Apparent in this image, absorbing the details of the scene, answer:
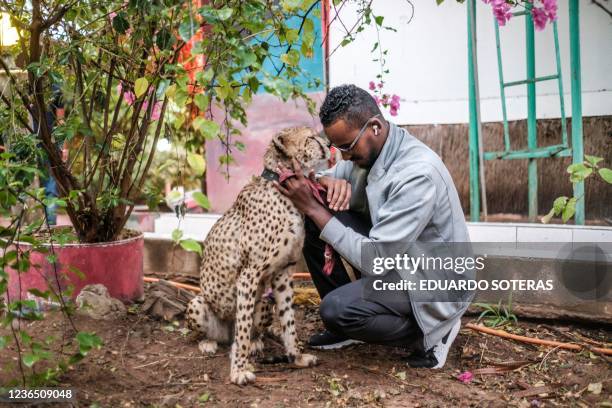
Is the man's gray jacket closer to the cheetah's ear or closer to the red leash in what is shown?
the red leash

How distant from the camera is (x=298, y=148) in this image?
3.18 m

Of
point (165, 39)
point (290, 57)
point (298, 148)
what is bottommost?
point (298, 148)

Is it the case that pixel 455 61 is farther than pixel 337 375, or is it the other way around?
pixel 455 61

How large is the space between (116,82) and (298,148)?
1.38 metres

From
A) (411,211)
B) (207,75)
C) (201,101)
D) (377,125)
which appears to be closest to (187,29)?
(207,75)

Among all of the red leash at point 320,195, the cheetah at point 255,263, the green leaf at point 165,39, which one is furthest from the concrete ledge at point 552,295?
the green leaf at point 165,39

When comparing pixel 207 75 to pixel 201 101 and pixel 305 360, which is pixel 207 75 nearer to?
pixel 201 101

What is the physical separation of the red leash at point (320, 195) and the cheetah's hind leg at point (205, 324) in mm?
709

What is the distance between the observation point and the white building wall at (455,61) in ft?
15.7

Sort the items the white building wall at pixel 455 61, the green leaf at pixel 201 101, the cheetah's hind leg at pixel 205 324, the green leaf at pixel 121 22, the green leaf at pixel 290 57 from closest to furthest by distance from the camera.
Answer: the green leaf at pixel 201 101 < the green leaf at pixel 290 57 < the green leaf at pixel 121 22 < the cheetah's hind leg at pixel 205 324 < the white building wall at pixel 455 61

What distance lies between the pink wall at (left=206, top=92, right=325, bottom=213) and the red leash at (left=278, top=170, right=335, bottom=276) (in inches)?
97.3

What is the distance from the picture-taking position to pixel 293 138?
3186mm

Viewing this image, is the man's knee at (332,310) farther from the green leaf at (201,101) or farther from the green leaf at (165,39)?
the green leaf at (165,39)

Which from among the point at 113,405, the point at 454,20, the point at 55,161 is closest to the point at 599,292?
the point at 454,20
